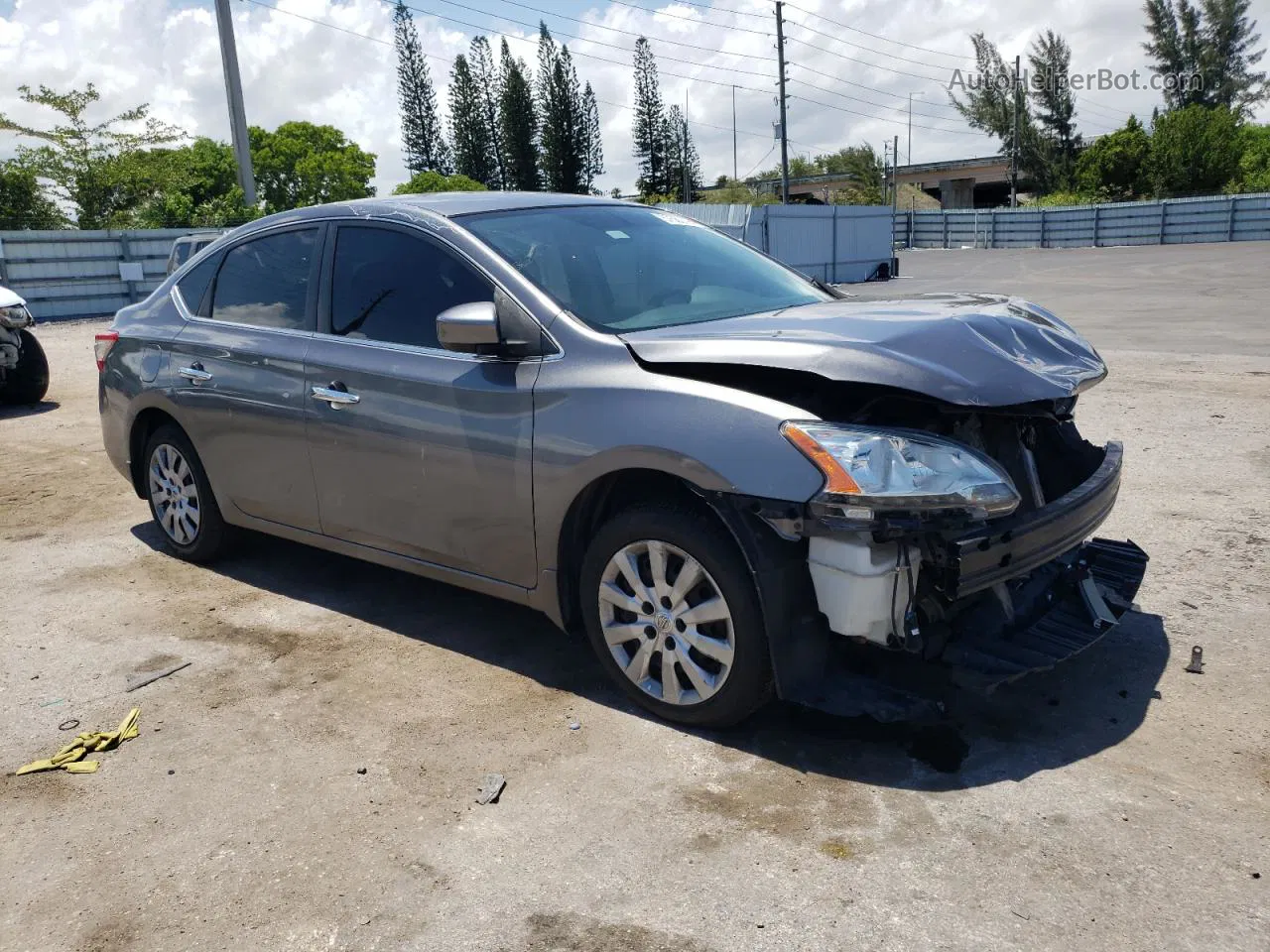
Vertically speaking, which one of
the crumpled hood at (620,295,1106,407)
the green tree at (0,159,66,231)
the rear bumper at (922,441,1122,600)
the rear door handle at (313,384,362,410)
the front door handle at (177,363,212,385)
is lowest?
the rear bumper at (922,441,1122,600)

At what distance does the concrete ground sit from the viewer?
2666mm

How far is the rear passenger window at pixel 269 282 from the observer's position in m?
4.73

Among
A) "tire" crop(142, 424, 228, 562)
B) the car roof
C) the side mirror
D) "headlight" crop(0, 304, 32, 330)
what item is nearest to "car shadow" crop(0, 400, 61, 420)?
"headlight" crop(0, 304, 32, 330)

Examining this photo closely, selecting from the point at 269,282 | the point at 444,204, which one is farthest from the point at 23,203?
the point at 444,204

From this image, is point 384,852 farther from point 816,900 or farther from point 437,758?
point 816,900

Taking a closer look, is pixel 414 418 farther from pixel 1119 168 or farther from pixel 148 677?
pixel 1119 168

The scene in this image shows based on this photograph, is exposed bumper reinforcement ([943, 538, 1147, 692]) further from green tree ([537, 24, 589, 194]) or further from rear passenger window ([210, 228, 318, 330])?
green tree ([537, 24, 589, 194])

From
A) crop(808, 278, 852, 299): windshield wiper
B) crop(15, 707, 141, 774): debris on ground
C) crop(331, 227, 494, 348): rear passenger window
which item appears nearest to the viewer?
crop(15, 707, 141, 774): debris on ground

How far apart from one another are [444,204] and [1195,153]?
219 ft

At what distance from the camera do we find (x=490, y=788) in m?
3.31

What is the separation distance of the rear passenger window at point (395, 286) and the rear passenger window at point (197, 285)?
1.06 m

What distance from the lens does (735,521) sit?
10.7 feet

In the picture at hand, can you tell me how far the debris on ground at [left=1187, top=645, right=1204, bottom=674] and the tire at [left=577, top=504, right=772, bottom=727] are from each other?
5.34 feet

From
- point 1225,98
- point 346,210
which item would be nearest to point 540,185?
point 1225,98
